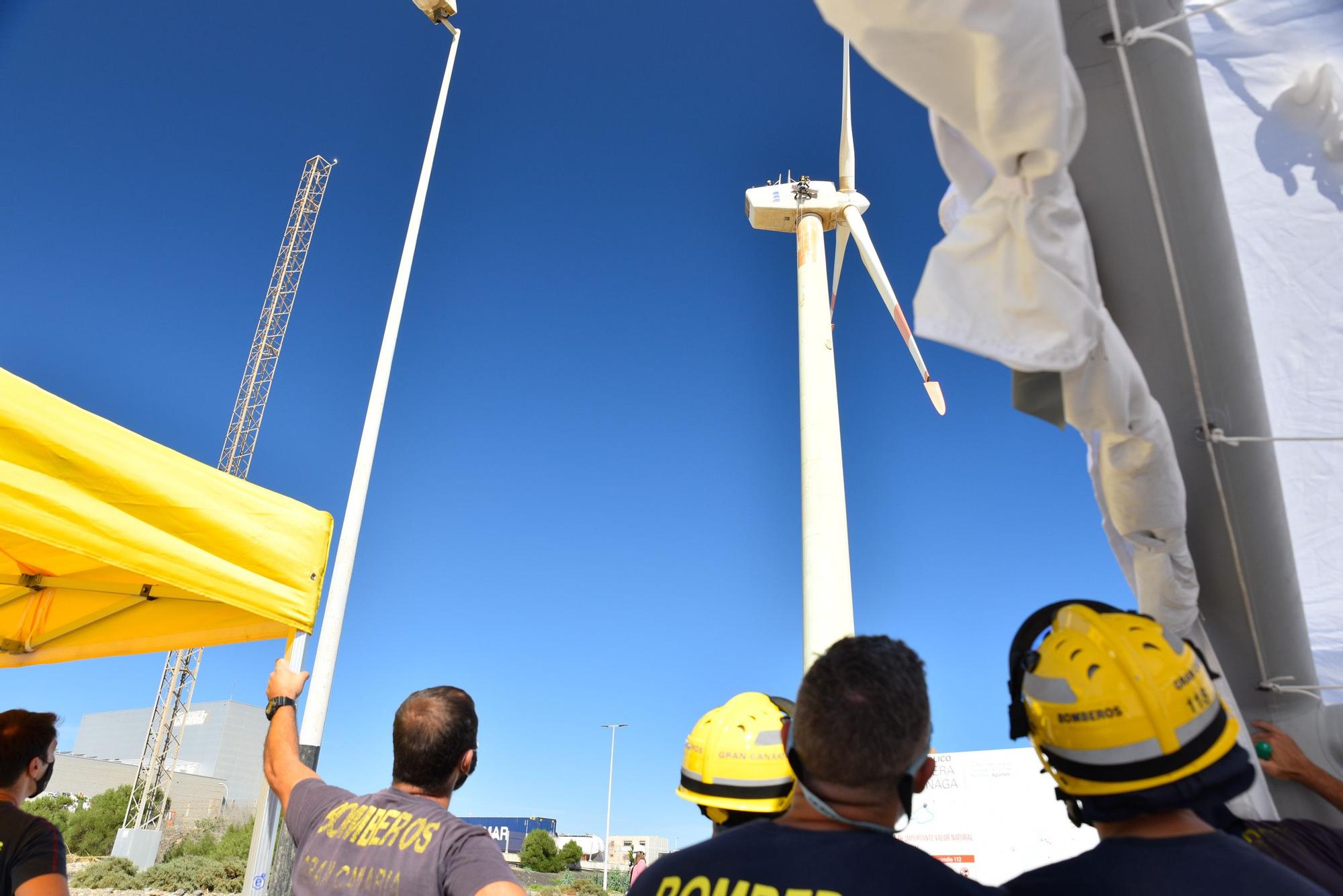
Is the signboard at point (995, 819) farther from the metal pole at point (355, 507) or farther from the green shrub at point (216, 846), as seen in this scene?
the green shrub at point (216, 846)

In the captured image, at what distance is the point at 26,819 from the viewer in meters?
3.14

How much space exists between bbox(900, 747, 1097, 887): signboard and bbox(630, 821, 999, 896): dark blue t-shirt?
1852 cm

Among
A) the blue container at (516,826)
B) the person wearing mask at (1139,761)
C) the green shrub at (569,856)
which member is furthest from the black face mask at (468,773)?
the blue container at (516,826)

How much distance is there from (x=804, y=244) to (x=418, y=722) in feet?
66.5

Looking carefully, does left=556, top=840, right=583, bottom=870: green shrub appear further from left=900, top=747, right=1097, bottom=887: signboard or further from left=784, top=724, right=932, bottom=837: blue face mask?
left=784, top=724, right=932, bottom=837: blue face mask

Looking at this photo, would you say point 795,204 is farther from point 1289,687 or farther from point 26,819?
point 26,819

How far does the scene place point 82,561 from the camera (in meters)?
4.21

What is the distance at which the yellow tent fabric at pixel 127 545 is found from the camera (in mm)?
3203

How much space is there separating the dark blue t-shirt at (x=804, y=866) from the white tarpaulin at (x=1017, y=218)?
1062 mm

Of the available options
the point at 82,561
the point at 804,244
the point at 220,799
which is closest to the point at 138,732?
the point at 220,799

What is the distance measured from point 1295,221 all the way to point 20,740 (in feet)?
17.3

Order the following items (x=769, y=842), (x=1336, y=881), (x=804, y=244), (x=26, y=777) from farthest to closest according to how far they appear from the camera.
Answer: (x=804, y=244)
(x=26, y=777)
(x=1336, y=881)
(x=769, y=842)

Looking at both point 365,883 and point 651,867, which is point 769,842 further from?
point 365,883

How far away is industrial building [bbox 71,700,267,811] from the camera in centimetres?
11541
